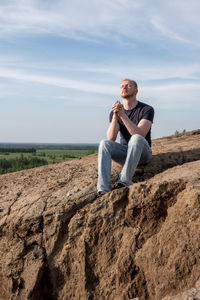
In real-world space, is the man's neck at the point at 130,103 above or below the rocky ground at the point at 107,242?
above

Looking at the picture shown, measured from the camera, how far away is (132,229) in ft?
15.2

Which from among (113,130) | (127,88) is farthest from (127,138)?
(127,88)

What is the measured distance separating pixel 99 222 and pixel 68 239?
52cm

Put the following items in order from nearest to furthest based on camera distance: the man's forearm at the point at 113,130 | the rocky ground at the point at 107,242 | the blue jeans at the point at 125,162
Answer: the rocky ground at the point at 107,242, the blue jeans at the point at 125,162, the man's forearm at the point at 113,130

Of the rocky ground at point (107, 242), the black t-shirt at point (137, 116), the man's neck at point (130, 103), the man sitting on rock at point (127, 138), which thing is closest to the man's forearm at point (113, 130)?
the man sitting on rock at point (127, 138)

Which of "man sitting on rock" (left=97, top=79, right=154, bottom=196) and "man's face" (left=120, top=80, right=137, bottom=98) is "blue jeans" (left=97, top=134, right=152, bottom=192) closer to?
"man sitting on rock" (left=97, top=79, right=154, bottom=196)

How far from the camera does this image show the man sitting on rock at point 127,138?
489 cm

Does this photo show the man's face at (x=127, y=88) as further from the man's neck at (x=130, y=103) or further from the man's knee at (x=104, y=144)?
the man's knee at (x=104, y=144)

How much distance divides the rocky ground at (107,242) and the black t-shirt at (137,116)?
2.04 feet

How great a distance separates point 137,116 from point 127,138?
39 cm

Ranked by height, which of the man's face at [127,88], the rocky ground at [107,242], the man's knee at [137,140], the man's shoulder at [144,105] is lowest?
the rocky ground at [107,242]

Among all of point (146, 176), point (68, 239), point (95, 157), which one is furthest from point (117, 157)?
point (95, 157)

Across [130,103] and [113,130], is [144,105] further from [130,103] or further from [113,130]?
[113,130]

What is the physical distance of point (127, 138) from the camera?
217 inches
